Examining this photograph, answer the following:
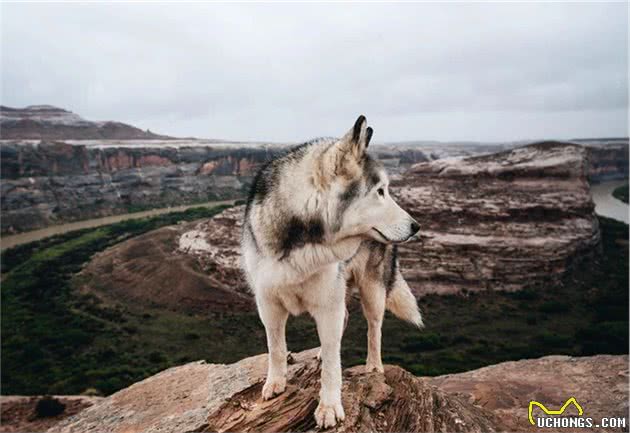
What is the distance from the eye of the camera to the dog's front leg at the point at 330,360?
4.77 m

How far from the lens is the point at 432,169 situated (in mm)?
50312

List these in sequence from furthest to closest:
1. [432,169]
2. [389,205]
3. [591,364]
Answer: [432,169]
[591,364]
[389,205]

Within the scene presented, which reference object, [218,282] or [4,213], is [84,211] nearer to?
[4,213]

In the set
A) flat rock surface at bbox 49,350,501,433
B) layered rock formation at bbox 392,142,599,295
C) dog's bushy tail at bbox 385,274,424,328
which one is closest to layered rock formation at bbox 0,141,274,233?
layered rock formation at bbox 392,142,599,295

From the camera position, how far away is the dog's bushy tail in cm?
675

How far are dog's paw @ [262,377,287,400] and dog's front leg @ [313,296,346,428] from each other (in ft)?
2.32

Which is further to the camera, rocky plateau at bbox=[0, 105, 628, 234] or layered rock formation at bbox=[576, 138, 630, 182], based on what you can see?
layered rock formation at bbox=[576, 138, 630, 182]

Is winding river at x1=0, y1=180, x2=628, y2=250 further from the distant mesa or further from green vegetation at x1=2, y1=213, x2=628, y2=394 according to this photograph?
the distant mesa

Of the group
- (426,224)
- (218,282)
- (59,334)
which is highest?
(426,224)

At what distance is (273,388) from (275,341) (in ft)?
2.48

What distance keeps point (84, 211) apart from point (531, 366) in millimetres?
85771

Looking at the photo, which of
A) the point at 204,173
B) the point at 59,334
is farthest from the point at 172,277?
the point at 204,173

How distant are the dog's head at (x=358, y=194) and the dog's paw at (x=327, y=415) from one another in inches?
86.2

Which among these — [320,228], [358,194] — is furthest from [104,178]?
[358,194]
